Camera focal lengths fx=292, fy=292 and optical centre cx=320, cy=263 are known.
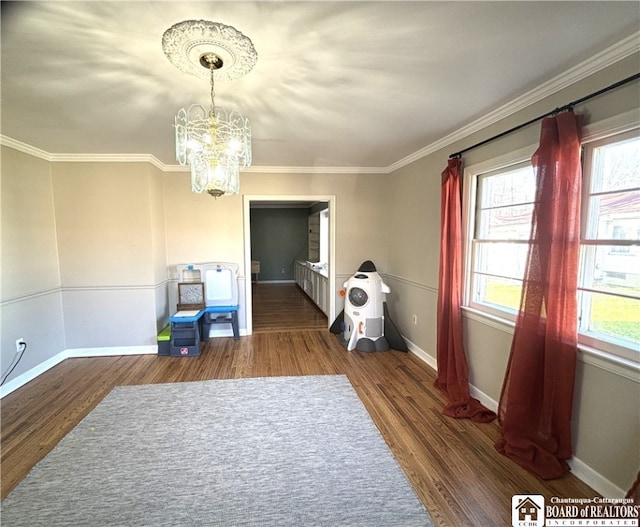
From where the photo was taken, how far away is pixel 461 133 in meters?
2.72

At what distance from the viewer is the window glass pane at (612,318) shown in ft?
5.16

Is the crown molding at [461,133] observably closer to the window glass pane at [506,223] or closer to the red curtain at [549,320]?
the red curtain at [549,320]

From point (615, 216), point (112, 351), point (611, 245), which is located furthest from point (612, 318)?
point (112, 351)

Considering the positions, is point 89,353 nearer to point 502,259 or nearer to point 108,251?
point 108,251

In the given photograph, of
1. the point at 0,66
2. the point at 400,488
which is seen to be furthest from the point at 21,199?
the point at 400,488

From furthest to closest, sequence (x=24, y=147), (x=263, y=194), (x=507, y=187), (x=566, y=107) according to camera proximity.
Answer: (x=263, y=194) < (x=24, y=147) < (x=507, y=187) < (x=566, y=107)

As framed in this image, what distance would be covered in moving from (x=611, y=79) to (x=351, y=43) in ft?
4.69

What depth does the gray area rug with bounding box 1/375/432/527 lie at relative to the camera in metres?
1.52

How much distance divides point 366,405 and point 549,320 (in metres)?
1.54

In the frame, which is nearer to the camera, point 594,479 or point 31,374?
point 594,479

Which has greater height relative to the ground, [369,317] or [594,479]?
[369,317]

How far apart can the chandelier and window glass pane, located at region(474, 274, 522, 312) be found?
2242 mm

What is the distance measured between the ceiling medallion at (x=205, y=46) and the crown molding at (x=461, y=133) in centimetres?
185

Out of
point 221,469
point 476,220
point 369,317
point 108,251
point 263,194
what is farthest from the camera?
point 263,194
